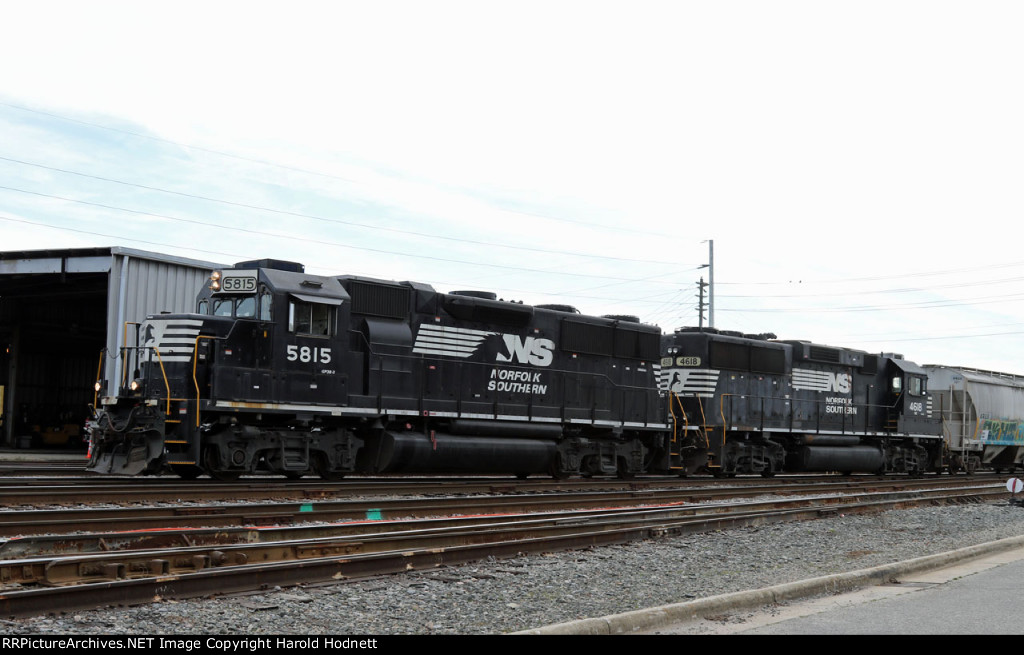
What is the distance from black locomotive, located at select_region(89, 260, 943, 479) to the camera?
15.0m

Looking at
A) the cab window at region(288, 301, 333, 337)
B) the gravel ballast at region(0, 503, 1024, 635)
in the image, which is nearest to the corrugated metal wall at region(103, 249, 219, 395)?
the cab window at region(288, 301, 333, 337)

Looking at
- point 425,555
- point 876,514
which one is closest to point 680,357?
point 876,514

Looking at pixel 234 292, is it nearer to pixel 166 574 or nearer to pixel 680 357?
pixel 166 574

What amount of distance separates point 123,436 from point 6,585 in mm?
8313

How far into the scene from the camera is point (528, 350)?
19.8m

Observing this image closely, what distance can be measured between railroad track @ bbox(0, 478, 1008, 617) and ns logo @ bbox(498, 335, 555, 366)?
5.78 metres

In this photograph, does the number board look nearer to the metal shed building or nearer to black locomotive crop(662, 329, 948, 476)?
the metal shed building

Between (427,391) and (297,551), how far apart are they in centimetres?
938

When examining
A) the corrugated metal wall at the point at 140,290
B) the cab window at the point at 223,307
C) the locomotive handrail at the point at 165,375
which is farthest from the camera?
the corrugated metal wall at the point at 140,290

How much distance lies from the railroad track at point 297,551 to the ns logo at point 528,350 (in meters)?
5.78

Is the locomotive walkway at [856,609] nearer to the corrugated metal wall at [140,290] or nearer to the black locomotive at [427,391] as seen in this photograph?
the black locomotive at [427,391]

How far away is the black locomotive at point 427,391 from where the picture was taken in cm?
1501

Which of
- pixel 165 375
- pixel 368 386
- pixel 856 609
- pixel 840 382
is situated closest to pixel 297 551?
pixel 856 609

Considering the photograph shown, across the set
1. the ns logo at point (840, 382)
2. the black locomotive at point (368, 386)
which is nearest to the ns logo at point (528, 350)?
the black locomotive at point (368, 386)
